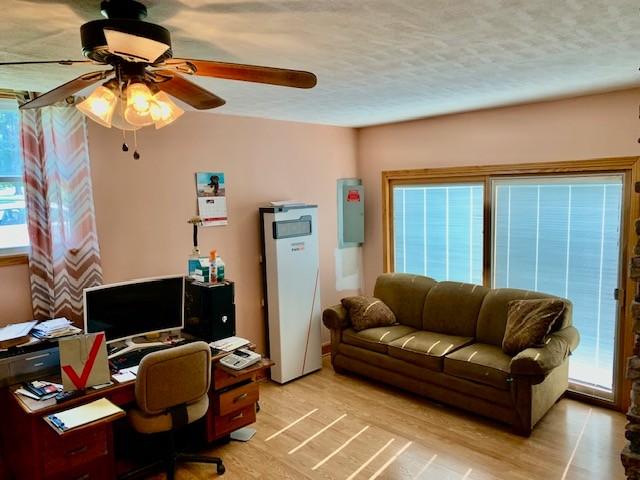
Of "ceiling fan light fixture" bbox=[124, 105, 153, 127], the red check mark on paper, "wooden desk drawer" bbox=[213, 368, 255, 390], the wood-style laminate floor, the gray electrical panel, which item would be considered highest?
"ceiling fan light fixture" bbox=[124, 105, 153, 127]

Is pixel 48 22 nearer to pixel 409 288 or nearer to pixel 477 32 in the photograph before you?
pixel 477 32

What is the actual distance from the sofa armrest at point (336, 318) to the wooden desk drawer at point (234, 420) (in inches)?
51.3

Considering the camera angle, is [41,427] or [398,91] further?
[398,91]

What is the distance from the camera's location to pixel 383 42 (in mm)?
2133

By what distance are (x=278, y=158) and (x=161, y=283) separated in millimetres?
1856

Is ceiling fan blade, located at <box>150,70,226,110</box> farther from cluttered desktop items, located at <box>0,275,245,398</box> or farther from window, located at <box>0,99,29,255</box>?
window, located at <box>0,99,29,255</box>

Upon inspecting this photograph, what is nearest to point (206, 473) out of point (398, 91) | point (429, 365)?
point (429, 365)

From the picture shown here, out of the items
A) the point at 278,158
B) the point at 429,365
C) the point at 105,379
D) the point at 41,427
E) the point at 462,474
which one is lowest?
the point at 462,474

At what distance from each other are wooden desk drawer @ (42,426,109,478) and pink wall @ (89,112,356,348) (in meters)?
1.25

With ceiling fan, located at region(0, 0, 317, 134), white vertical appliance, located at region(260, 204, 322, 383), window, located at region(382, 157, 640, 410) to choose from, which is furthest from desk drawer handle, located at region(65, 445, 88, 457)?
window, located at region(382, 157, 640, 410)

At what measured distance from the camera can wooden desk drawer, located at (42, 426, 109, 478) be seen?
244 centimetres

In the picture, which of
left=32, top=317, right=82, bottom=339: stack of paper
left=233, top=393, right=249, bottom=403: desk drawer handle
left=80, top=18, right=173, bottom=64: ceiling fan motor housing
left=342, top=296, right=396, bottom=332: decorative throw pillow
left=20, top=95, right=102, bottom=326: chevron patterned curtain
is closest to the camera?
left=80, top=18, right=173, bottom=64: ceiling fan motor housing

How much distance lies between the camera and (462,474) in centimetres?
294

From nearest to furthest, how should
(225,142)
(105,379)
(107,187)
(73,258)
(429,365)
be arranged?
(105,379), (73,258), (107,187), (429,365), (225,142)
